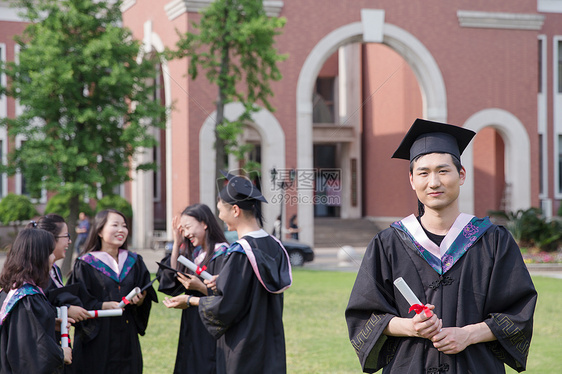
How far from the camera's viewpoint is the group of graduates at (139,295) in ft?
12.5

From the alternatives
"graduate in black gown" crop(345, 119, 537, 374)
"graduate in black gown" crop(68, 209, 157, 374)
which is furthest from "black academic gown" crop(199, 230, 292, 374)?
"graduate in black gown" crop(345, 119, 537, 374)

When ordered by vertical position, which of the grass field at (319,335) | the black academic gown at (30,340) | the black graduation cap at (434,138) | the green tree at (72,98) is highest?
the green tree at (72,98)

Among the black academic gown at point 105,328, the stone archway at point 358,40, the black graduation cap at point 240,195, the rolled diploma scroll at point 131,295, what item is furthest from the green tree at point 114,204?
the black graduation cap at point 240,195

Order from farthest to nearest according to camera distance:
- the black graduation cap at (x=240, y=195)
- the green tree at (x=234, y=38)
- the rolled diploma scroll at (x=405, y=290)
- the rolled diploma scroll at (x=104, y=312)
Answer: the green tree at (x=234, y=38), the black graduation cap at (x=240, y=195), the rolled diploma scroll at (x=104, y=312), the rolled diploma scroll at (x=405, y=290)

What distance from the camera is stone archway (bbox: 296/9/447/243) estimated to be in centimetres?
2144

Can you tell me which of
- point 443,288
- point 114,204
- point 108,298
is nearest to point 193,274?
point 108,298

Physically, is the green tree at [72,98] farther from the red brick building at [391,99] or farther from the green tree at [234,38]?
the red brick building at [391,99]

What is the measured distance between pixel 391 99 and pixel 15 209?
45.4 feet

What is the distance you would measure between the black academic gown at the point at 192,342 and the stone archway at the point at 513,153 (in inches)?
739

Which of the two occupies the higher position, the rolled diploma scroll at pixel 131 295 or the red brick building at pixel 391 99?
the red brick building at pixel 391 99

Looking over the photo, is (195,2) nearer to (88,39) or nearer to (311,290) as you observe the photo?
(88,39)

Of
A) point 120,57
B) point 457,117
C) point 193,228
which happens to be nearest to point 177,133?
point 120,57

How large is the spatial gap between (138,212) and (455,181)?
21.9 metres

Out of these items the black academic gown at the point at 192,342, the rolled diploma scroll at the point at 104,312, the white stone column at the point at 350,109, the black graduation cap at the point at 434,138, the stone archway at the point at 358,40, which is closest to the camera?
the black graduation cap at the point at 434,138
